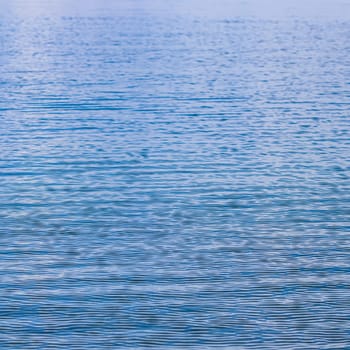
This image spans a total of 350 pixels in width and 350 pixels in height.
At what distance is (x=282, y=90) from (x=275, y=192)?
1305 centimetres

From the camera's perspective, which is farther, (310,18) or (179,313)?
(310,18)

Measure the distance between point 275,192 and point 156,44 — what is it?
29516 mm

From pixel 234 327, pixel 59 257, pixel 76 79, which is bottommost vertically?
pixel 234 327

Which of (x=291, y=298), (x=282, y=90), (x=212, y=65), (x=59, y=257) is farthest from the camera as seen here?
(x=212, y=65)

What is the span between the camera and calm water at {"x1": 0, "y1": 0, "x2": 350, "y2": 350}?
836 centimetres

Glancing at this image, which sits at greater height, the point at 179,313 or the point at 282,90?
the point at 282,90

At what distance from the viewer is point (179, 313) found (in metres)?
8.54

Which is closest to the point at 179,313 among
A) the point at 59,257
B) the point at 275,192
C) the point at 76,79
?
the point at 59,257

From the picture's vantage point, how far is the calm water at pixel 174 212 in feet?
27.4

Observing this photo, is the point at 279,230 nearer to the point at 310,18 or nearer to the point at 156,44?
the point at 156,44

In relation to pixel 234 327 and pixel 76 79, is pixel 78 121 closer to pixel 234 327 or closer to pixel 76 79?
pixel 76 79

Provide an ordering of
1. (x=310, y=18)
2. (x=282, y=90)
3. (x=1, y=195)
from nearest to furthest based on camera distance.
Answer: (x=1, y=195)
(x=282, y=90)
(x=310, y=18)

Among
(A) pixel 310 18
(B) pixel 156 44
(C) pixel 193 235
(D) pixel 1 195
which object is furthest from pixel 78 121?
(A) pixel 310 18

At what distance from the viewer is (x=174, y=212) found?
12.2 metres
